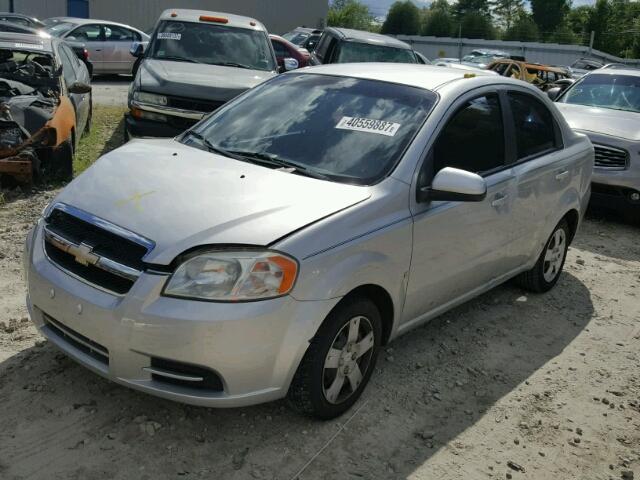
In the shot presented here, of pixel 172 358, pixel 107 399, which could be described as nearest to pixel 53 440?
pixel 107 399

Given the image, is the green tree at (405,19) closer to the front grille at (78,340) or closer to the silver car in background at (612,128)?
the silver car in background at (612,128)

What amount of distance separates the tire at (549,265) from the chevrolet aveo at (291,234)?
60 centimetres

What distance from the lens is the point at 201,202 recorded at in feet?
10.8

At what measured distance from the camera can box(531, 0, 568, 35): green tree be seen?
A: 67.0 m

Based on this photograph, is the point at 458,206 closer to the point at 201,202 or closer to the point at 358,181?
the point at 358,181

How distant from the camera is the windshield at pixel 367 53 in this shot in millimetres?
12070

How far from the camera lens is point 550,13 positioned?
222 feet

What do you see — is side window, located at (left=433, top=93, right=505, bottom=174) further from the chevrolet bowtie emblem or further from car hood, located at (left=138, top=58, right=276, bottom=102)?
car hood, located at (left=138, top=58, right=276, bottom=102)

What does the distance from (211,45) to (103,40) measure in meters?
8.93

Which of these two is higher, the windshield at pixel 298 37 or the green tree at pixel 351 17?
the green tree at pixel 351 17

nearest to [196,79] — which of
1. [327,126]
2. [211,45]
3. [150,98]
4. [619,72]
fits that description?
[150,98]

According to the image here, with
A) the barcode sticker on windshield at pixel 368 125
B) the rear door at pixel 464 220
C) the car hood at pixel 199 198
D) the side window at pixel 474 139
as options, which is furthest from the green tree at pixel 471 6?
the car hood at pixel 199 198

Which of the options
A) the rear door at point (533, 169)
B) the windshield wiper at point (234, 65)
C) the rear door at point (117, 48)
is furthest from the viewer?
the rear door at point (117, 48)

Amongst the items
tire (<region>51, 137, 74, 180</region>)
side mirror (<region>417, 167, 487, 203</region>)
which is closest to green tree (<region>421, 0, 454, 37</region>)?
tire (<region>51, 137, 74, 180</region>)
